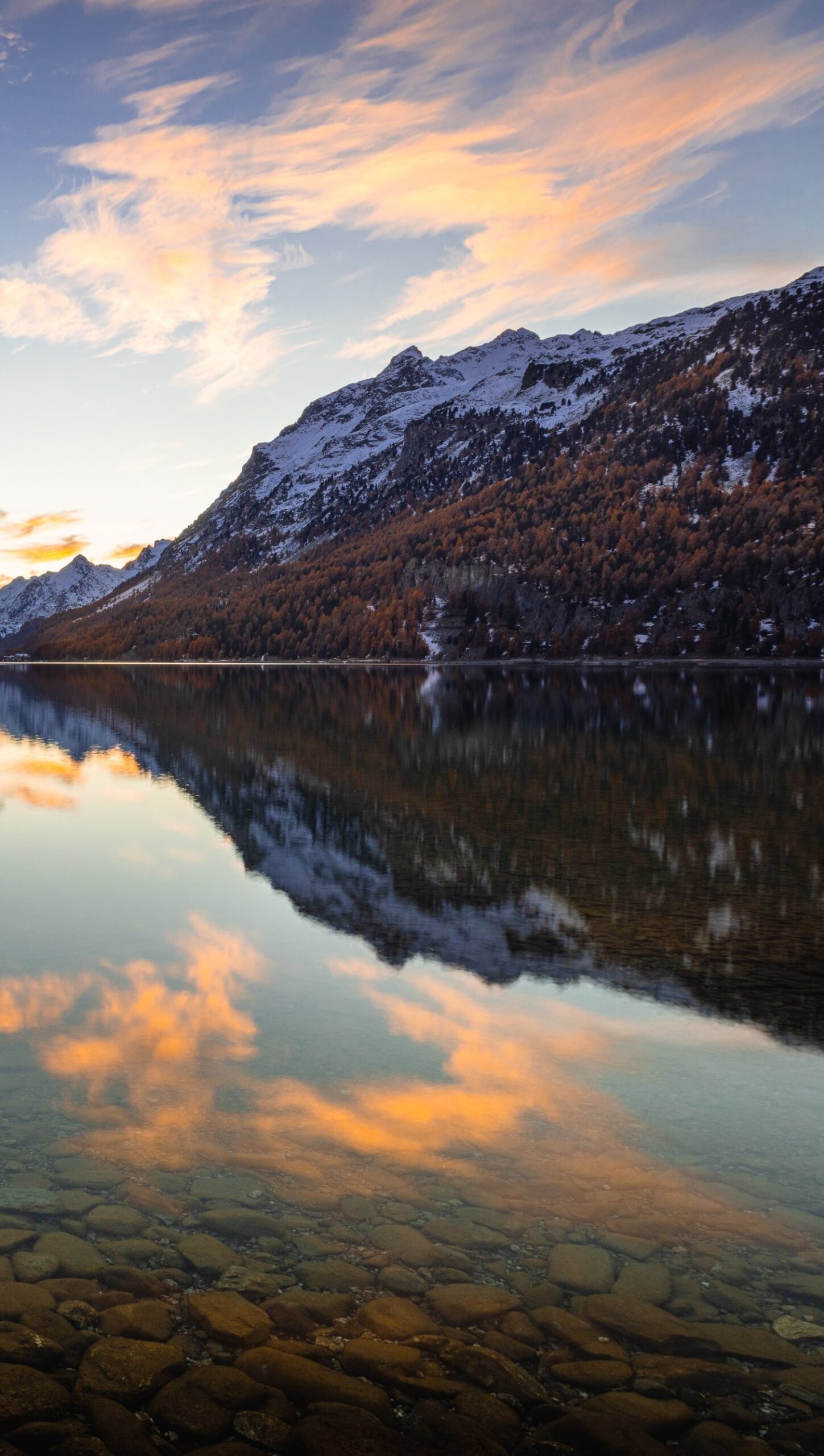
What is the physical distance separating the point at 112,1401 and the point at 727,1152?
22.3ft

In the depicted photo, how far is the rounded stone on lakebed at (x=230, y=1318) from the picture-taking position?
740 centimetres

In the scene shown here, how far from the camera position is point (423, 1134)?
36.0 feet

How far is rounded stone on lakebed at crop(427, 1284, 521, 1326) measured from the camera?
7.75 meters

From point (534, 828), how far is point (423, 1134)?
2016cm

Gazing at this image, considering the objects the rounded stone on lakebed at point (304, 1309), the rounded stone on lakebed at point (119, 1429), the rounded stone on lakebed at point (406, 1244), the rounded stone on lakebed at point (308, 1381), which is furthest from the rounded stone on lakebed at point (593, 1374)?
the rounded stone on lakebed at point (119, 1429)

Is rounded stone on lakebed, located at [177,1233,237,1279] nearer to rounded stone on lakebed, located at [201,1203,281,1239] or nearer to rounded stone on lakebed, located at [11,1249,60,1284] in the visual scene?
rounded stone on lakebed, located at [201,1203,281,1239]

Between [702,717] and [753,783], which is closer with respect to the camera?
[753,783]

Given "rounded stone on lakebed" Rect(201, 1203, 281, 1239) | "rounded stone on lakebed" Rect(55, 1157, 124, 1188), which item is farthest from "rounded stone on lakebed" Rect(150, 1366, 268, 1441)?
"rounded stone on lakebed" Rect(55, 1157, 124, 1188)

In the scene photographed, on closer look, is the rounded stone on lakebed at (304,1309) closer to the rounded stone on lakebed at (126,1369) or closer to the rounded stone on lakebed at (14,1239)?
the rounded stone on lakebed at (126,1369)

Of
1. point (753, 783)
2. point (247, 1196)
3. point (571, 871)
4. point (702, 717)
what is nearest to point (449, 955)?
point (571, 871)

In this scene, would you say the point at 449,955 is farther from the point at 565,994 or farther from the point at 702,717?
the point at 702,717

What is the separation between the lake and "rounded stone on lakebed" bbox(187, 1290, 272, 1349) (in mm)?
24

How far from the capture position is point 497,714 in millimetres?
78250

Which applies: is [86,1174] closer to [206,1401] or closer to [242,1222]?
[242,1222]
